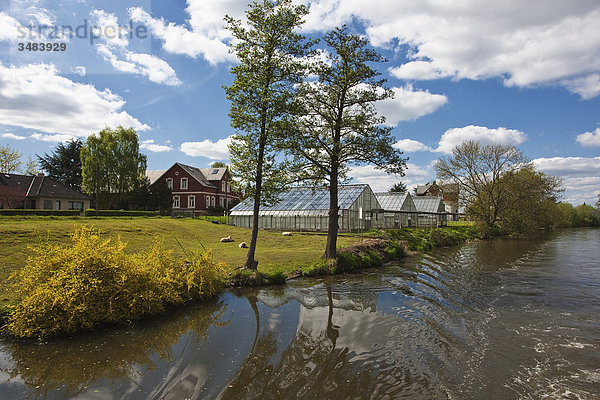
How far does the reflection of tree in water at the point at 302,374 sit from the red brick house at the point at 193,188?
46.3 m

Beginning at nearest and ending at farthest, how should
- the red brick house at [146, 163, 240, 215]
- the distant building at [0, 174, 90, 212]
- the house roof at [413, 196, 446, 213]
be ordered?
the distant building at [0, 174, 90, 212] < the red brick house at [146, 163, 240, 215] < the house roof at [413, 196, 446, 213]

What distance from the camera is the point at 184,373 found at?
19.9 ft

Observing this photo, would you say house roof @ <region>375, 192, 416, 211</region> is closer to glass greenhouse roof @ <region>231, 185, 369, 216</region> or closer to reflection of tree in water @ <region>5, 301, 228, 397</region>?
glass greenhouse roof @ <region>231, 185, 369, 216</region>

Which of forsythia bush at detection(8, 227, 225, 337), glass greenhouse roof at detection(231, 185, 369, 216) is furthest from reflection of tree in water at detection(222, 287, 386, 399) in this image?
glass greenhouse roof at detection(231, 185, 369, 216)

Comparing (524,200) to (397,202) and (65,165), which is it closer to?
(397,202)

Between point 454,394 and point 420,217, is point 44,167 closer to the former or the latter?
point 420,217

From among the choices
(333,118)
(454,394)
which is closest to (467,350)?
(454,394)

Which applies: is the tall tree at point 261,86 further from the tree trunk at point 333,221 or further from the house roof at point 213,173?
the house roof at point 213,173

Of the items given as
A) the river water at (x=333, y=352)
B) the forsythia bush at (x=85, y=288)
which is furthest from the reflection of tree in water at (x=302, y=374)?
the forsythia bush at (x=85, y=288)

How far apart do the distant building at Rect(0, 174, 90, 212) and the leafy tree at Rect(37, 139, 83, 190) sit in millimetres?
13174

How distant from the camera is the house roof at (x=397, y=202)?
46.9 m

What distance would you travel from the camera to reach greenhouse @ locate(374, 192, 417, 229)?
40531 mm

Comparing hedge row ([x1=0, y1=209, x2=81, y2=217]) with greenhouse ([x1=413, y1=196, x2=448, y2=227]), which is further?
greenhouse ([x1=413, y1=196, x2=448, y2=227])

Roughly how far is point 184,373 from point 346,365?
3.05m
